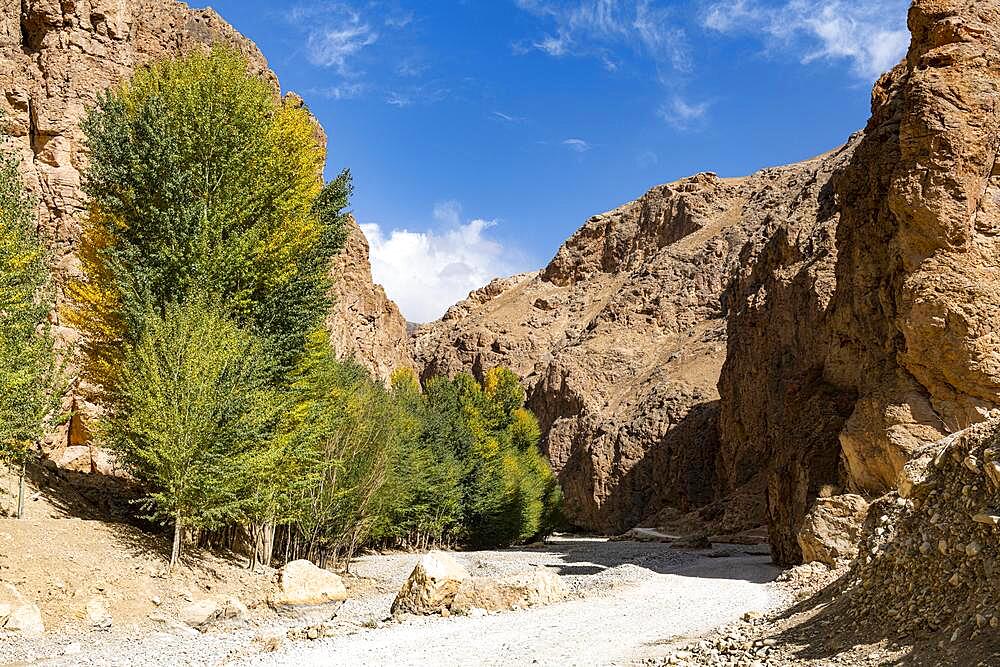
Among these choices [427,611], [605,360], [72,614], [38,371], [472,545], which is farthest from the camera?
[605,360]

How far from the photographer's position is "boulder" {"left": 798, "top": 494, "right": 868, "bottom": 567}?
1689 cm

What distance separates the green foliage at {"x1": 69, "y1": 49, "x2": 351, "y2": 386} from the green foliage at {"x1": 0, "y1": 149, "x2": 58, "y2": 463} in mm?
1455

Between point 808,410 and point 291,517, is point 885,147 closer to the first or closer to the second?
point 808,410

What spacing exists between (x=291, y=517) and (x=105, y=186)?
371 inches

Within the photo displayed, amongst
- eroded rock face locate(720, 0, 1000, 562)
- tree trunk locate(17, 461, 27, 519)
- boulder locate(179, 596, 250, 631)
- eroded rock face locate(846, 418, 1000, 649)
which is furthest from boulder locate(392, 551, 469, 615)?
eroded rock face locate(720, 0, 1000, 562)

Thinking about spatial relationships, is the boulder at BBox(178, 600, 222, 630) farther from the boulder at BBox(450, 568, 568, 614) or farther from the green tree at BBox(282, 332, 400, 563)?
the boulder at BBox(450, 568, 568, 614)

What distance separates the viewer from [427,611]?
516 inches

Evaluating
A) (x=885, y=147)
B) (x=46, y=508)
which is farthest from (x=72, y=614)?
(x=885, y=147)

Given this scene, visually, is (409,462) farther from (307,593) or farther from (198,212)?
(198,212)

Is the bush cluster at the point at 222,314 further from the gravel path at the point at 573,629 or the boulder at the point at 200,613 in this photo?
the gravel path at the point at 573,629

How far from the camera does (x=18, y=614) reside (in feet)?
34.8

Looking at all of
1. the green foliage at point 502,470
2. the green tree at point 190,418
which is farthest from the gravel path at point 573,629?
the green foliage at point 502,470

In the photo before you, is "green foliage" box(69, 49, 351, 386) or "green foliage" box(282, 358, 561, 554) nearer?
"green foliage" box(69, 49, 351, 386)

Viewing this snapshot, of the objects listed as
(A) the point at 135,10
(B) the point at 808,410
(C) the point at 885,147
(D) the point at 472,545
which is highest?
(A) the point at 135,10
